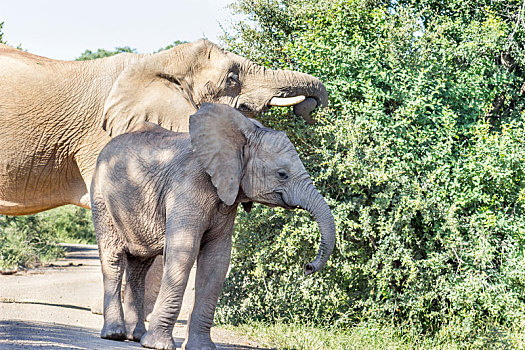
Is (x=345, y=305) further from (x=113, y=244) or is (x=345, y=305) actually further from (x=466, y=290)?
(x=113, y=244)

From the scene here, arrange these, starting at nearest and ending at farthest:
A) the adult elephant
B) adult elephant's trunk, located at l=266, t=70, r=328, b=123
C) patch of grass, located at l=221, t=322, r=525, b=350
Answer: the adult elephant
patch of grass, located at l=221, t=322, r=525, b=350
adult elephant's trunk, located at l=266, t=70, r=328, b=123

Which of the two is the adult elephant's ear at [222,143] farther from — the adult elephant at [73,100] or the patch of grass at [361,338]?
the patch of grass at [361,338]

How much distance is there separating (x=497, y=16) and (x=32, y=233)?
11.2m

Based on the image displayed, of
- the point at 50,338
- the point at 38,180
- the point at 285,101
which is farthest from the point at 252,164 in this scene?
the point at 38,180

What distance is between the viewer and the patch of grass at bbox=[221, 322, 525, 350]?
8086mm

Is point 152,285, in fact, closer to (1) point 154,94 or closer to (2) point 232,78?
(1) point 154,94

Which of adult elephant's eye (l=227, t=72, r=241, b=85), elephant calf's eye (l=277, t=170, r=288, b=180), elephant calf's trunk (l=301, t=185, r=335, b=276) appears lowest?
elephant calf's trunk (l=301, t=185, r=335, b=276)

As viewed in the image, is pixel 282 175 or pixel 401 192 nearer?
pixel 282 175

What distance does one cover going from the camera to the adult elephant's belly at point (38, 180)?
7.95m

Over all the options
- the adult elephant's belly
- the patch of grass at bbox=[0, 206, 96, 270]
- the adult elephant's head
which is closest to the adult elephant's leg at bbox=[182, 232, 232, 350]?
the adult elephant's head

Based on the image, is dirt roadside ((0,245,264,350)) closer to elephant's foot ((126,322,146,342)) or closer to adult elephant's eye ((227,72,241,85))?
elephant's foot ((126,322,146,342))

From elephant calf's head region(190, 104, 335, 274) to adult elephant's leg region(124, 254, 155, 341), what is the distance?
126 cm

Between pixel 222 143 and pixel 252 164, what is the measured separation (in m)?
0.29

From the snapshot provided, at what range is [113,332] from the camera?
6.16m
